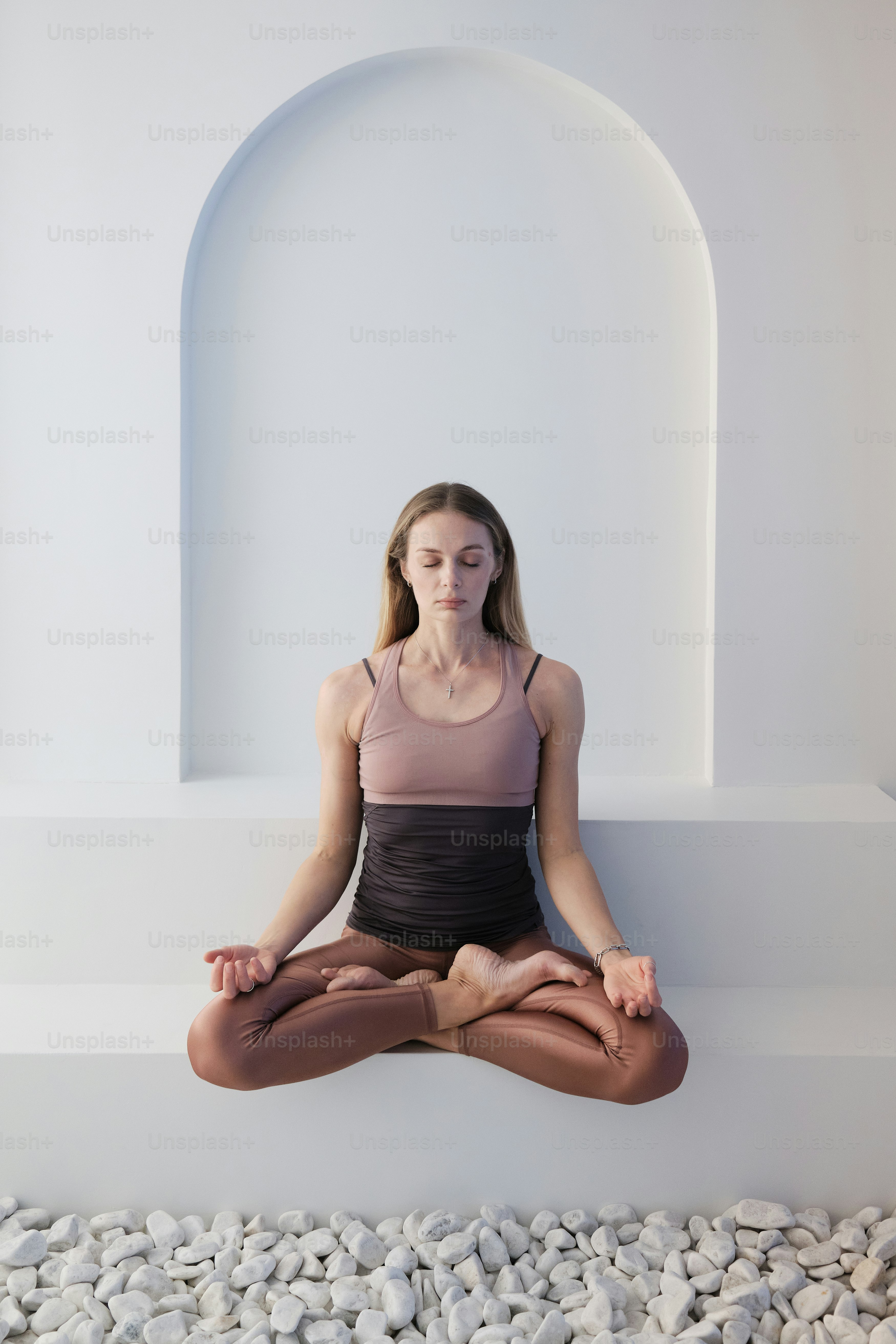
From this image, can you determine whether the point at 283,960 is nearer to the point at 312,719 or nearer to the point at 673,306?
the point at 312,719

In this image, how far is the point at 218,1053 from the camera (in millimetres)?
1622

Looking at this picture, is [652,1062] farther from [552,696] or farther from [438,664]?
[438,664]

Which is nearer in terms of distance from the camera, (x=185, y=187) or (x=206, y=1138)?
(x=206, y=1138)

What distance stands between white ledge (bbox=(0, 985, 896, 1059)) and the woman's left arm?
21cm

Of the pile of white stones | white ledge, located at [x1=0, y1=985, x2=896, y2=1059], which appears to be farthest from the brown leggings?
the pile of white stones

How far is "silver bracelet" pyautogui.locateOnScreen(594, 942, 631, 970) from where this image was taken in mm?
1783

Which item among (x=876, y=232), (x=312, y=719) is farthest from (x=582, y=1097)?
(x=876, y=232)

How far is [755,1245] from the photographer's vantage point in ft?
5.57

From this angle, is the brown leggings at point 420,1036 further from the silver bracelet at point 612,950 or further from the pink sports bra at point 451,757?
the pink sports bra at point 451,757

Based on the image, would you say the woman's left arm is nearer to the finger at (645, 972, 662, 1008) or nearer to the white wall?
the finger at (645, 972, 662, 1008)

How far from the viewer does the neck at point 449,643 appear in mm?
1983

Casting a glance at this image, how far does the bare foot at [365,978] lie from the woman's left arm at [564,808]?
1.01 feet

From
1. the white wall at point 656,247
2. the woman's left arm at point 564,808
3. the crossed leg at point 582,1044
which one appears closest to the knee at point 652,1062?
the crossed leg at point 582,1044

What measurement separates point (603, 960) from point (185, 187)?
7.61 ft
